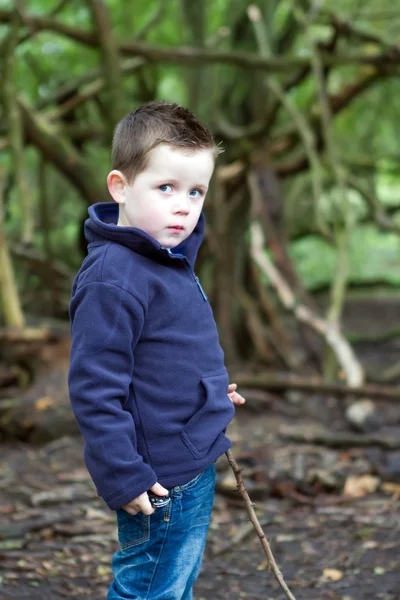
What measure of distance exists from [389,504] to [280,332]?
2.54 metres

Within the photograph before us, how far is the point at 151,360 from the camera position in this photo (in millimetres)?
1702

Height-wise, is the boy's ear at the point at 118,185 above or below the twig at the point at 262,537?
above

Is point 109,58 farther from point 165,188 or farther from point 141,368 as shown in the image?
point 141,368

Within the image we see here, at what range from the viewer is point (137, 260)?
170 cm

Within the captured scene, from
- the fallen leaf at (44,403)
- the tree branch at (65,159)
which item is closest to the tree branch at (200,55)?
the tree branch at (65,159)

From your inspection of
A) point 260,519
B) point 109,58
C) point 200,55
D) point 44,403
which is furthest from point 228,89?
point 260,519

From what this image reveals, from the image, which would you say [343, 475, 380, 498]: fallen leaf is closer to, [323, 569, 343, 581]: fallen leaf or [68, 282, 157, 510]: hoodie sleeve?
[323, 569, 343, 581]: fallen leaf

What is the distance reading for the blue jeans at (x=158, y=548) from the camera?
69.2 inches

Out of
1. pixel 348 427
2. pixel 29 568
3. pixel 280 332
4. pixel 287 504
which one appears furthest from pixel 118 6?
pixel 29 568

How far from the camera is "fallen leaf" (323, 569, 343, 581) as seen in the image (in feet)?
9.17

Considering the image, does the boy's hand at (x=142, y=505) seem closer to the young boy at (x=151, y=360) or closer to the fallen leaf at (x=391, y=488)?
the young boy at (x=151, y=360)

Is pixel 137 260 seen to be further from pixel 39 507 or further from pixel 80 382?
pixel 39 507

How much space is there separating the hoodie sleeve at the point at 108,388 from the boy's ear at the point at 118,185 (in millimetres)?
232

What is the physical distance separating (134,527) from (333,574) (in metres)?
1.35
